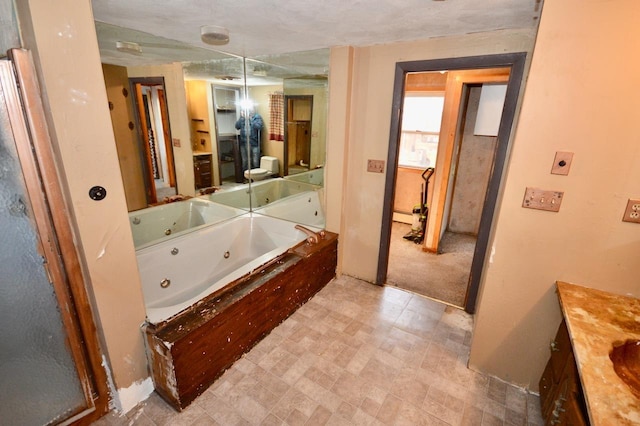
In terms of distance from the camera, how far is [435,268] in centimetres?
309

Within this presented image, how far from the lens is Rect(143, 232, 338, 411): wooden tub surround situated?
4.71ft

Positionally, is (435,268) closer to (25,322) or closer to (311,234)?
(311,234)

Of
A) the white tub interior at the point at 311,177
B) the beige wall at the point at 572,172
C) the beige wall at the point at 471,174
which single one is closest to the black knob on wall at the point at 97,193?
the white tub interior at the point at 311,177

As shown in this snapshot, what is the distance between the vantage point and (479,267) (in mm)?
2213

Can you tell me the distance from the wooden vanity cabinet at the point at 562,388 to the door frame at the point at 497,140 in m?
0.80

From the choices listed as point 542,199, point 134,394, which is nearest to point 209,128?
point 134,394

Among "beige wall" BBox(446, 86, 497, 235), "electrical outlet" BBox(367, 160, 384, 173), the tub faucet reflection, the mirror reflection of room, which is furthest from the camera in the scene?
"beige wall" BBox(446, 86, 497, 235)

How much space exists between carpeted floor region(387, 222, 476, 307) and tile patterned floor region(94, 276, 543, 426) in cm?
40

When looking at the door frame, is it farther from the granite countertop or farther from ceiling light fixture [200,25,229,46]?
ceiling light fixture [200,25,229,46]

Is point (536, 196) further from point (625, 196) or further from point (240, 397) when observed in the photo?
point (240, 397)

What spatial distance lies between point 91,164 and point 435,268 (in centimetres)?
305

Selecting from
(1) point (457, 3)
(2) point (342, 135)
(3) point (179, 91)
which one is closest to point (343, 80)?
(2) point (342, 135)

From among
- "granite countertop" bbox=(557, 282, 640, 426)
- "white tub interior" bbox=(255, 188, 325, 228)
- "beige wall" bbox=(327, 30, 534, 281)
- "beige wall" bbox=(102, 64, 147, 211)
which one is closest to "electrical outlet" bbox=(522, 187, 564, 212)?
"granite countertop" bbox=(557, 282, 640, 426)

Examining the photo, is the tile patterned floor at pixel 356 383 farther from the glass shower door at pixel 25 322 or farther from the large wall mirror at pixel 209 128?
the large wall mirror at pixel 209 128
